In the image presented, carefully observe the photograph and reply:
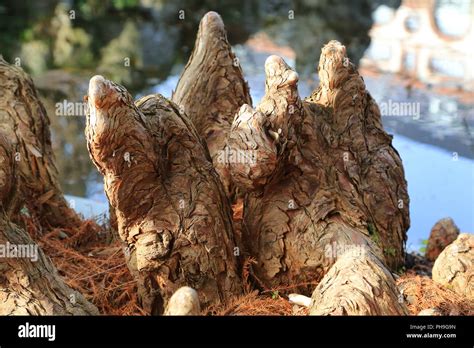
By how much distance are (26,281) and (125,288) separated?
1.80ft

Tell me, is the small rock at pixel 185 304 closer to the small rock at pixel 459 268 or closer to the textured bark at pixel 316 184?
the textured bark at pixel 316 184

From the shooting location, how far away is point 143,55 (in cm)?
1102

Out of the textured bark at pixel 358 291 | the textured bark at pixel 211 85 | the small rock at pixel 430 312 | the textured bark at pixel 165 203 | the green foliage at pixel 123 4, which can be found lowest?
the small rock at pixel 430 312

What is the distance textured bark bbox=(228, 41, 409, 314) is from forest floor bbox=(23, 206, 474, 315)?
0.47ft

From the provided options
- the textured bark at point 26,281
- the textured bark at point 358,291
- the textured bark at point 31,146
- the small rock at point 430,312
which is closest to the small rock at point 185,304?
the textured bark at point 358,291

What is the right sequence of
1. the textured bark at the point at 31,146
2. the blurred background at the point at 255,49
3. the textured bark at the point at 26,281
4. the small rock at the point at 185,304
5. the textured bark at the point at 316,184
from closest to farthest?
the small rock at the point at 185,304
the textured bark at the point at 26,281
the textured bark at the point at 316,184
the textured bark at the point at 31,146
the blurred background at the point at 255,49

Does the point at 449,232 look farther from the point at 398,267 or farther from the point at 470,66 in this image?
the point at 470,66

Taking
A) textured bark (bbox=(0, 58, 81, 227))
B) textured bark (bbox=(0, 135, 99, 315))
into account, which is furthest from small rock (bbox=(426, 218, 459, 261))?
textured bark (bbox=(0, 135, 99, 315))

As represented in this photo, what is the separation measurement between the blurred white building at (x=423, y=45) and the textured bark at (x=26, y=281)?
730cm

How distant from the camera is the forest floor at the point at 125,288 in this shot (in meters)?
3.29

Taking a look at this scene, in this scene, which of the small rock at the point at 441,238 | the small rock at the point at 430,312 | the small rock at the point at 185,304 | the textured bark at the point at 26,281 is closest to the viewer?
the small rock at the point at 185,304

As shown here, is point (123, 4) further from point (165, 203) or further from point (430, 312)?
point (430, 312)
